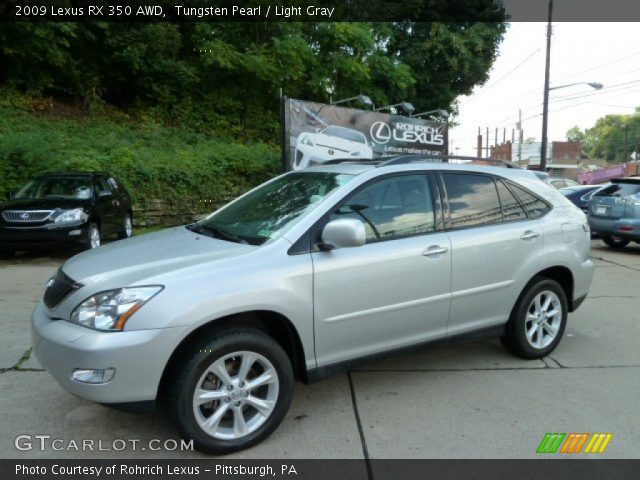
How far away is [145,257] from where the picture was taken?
3.21 metres

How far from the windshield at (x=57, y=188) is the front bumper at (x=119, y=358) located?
25.1 feet

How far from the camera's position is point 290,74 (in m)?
19.8

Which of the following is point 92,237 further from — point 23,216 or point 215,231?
point 215,231

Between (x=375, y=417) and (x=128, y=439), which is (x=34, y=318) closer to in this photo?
(x=128, y=439)

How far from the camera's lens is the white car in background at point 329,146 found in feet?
52.3

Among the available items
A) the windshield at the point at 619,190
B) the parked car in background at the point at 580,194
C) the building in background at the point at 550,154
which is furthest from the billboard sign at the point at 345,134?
the building in background at the point at 550,154

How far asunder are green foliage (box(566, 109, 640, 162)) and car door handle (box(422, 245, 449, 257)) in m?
121

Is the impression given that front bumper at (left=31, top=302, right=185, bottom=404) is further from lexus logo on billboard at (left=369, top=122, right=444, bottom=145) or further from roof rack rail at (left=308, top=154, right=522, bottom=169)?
lexus logo on billboard at (left=369, top=122, right=444, bottom=145)

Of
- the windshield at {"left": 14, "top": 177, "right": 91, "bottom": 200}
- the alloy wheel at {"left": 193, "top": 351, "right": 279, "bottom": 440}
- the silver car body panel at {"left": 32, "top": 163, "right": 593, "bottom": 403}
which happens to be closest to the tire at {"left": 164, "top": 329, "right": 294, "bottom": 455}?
the alloy wheel at {"left": 193, "top": 351, "right": 279, "bottom": 440}

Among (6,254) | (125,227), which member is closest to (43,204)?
(6,254)

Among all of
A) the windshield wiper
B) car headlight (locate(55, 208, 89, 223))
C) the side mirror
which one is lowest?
car headlight (locate(55, 208, 89, 223))

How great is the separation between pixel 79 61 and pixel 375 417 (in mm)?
19709

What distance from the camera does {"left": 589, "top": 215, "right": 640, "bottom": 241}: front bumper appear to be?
408 inches

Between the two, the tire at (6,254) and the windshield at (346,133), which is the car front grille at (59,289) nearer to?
the tire at (6,254)
